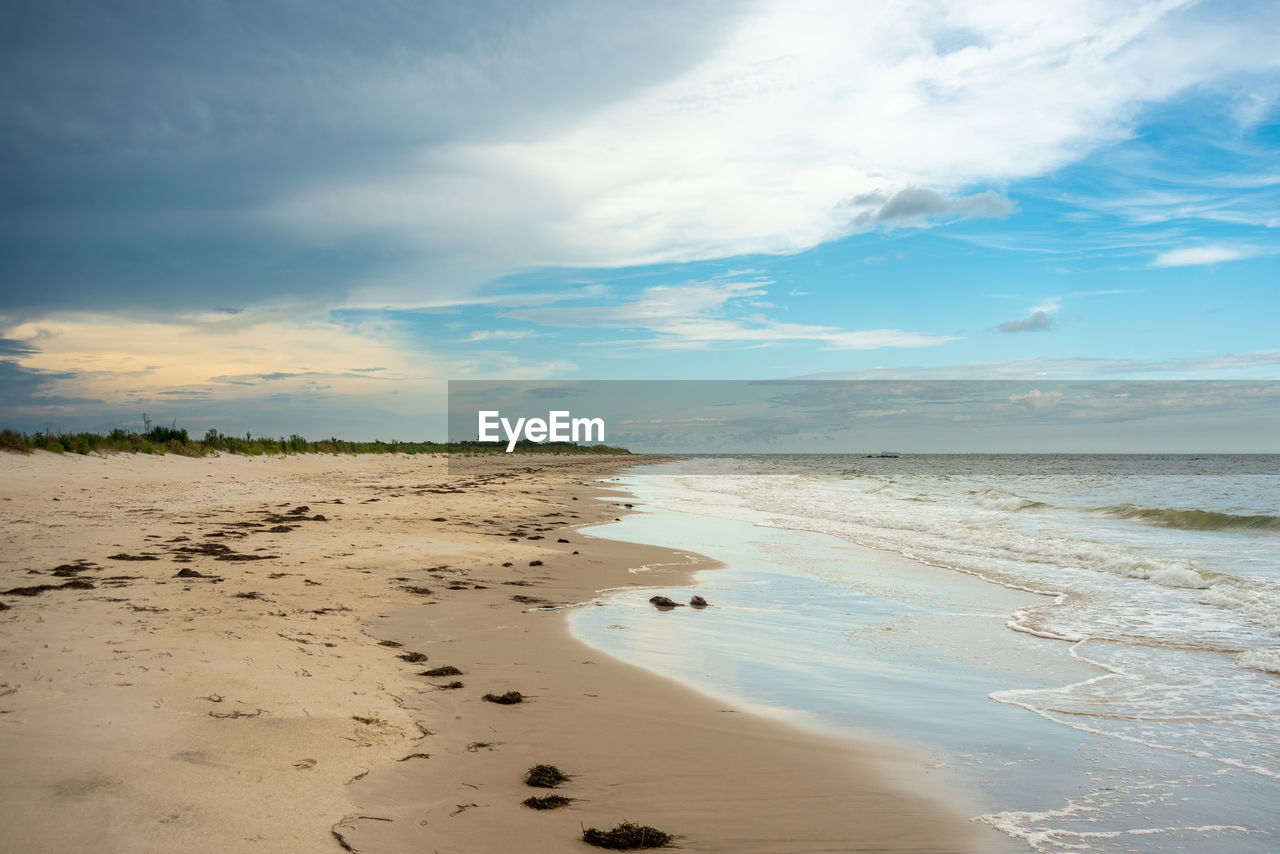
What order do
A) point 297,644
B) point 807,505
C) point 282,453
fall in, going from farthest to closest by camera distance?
point 282,453, point 807,505, point 297,644

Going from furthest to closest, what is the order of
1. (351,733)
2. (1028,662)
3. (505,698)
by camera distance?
(1028,662) < (505,698) < (351,733)

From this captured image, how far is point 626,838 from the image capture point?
307cm

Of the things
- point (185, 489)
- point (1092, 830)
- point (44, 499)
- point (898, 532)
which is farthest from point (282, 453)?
point (1092, 830)

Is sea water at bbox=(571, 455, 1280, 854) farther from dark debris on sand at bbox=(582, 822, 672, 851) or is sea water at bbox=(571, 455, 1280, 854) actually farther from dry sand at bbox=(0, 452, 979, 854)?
dark debris on sand at bbox=(582, 822, 672, 851)

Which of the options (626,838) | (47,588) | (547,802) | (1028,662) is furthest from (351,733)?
(1028,662)

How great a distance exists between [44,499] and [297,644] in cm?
1194

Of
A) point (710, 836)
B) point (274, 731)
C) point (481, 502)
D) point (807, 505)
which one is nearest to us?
point (710, 836)

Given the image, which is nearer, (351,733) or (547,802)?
(547,802)

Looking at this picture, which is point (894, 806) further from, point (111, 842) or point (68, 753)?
point (68, 753)

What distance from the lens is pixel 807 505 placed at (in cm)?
2483

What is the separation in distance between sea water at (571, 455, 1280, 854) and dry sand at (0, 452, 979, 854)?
551mm

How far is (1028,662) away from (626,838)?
4877mm

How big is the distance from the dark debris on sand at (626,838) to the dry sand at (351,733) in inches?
3.1

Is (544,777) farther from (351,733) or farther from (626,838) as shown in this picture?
(351,733)
